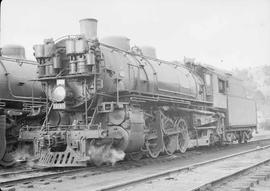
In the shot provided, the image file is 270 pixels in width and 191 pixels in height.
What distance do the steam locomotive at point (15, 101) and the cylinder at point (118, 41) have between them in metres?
2.67

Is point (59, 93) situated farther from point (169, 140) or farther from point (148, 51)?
point (148, 51)

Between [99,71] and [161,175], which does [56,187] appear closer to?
[161,175]

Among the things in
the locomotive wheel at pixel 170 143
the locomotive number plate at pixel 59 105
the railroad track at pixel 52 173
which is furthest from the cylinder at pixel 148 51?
the locomotive number plate at pixel 59 105

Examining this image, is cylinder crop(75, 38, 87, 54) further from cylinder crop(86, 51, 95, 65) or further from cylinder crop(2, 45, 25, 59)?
cylinder crop(2, 45, 25, 59)

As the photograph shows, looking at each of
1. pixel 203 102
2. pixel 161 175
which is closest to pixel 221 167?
pixel 161 175

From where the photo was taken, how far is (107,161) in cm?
1062

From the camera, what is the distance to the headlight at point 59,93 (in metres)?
10.8

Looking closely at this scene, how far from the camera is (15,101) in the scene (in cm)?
1250

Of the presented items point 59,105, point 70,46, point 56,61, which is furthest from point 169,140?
point 70,46

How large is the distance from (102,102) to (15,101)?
3264 mm

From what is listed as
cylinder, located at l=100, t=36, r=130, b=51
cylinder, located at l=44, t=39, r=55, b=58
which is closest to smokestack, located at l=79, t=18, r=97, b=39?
cylinder, located at l=100, t=36, r=130, b=51

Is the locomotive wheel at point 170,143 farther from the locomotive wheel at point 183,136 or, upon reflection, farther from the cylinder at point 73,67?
the cylinder at point 73,67

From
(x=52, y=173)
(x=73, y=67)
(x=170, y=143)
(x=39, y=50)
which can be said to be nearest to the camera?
(x=52, y=173)

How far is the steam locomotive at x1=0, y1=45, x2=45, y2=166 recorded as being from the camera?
39.4 feet
